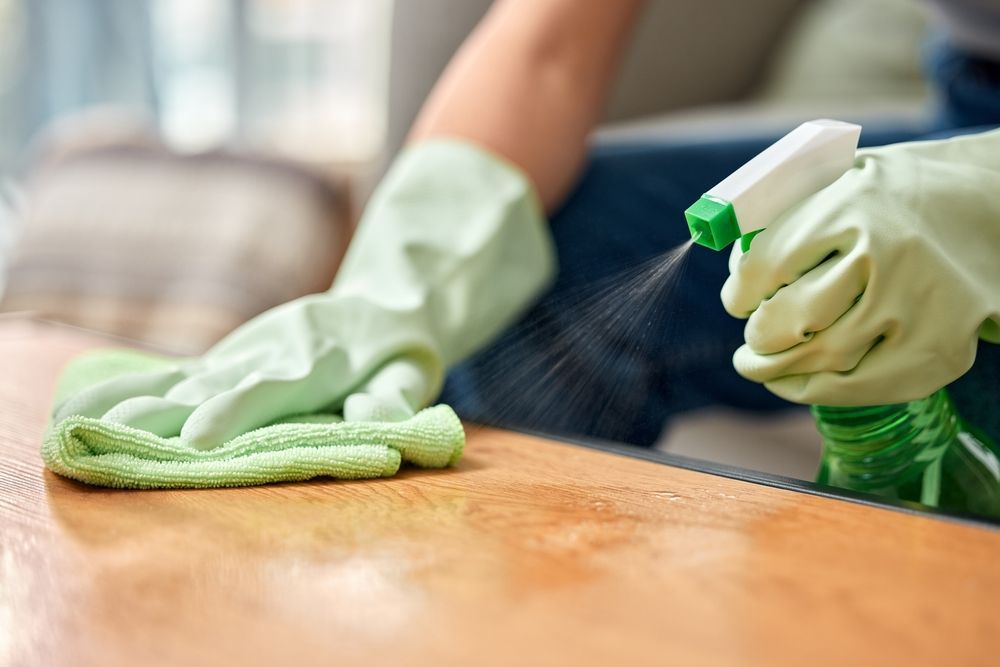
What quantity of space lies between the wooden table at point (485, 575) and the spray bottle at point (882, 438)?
0.20 feet

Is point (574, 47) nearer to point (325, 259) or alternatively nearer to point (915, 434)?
point (915, 434)

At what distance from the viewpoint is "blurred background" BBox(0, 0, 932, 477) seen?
1199 millimetres

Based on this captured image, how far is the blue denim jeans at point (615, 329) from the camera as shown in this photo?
863 millimetres

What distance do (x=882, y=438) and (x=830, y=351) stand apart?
7cm

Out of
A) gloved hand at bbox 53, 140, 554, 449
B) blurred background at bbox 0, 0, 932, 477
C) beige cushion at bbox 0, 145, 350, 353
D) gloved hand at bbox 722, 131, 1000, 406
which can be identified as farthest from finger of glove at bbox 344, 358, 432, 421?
beige cushion at bbox 0, 145, 350, 353

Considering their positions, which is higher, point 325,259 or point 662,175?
point 662,175

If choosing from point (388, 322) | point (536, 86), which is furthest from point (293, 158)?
point (388, 322)

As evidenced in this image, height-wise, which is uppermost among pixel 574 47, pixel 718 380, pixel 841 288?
pixel 574 47

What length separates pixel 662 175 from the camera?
3.17ft

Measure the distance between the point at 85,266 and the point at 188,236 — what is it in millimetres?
156

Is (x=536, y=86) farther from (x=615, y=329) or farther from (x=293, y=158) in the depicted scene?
(x=293, y=158)

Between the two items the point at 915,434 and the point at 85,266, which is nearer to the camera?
the point at 915,434

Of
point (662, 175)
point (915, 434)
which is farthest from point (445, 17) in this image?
point (915, 434)

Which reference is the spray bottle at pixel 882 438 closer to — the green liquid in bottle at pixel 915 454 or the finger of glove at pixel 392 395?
the green liquid in bottle at pixel 915 454
